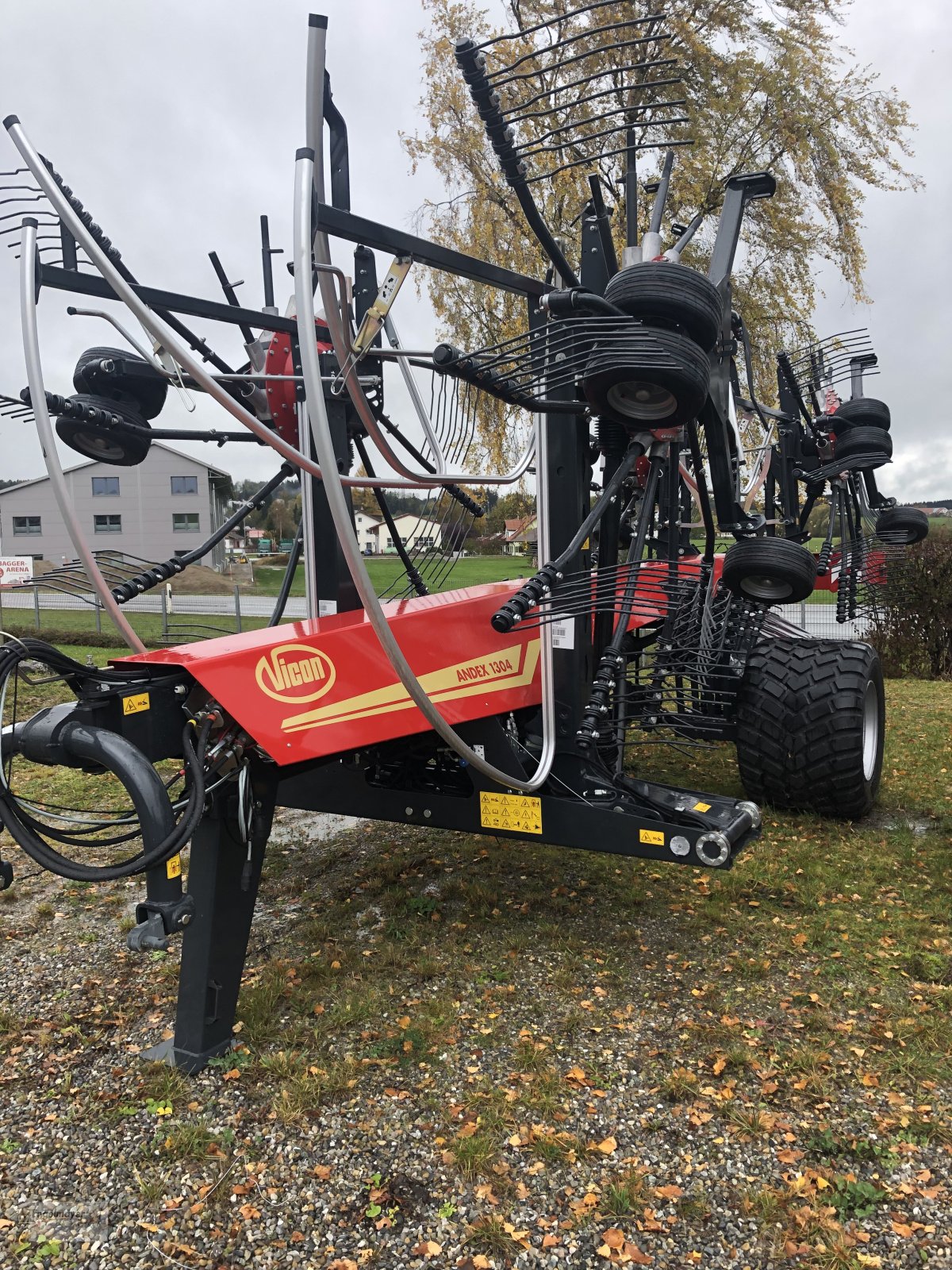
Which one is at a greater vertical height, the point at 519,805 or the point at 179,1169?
the point at 519,805

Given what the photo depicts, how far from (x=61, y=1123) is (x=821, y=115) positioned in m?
16.2

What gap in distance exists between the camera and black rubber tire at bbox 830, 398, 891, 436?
659 cm

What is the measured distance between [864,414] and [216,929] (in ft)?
19.3

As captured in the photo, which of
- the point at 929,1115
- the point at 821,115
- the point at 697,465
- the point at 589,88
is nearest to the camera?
the point at 929,1115

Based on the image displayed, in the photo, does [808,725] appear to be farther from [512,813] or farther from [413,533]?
[413,533]

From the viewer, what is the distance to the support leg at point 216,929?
9.19 feet

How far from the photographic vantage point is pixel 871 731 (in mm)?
5238

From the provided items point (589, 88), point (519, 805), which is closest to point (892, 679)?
point (589, 88)

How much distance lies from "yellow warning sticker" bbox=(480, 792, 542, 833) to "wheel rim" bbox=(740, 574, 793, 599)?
115 cm

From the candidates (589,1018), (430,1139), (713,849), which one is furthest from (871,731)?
(430,1139)

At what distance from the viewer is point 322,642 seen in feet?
9.59

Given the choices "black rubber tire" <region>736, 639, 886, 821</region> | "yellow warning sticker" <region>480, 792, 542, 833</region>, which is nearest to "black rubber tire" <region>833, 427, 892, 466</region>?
Answer: "black rubber tire" <region>736, 639, 886, 821</region>

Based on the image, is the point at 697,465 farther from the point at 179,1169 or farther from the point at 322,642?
the point at 179,1169

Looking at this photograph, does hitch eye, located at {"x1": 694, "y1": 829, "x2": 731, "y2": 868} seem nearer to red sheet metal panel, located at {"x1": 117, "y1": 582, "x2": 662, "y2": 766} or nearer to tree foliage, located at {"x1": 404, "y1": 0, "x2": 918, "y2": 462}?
red sheet metal panel, located at {"x1": 117, "y1": 582, "x2": 662, "y2": 766}
